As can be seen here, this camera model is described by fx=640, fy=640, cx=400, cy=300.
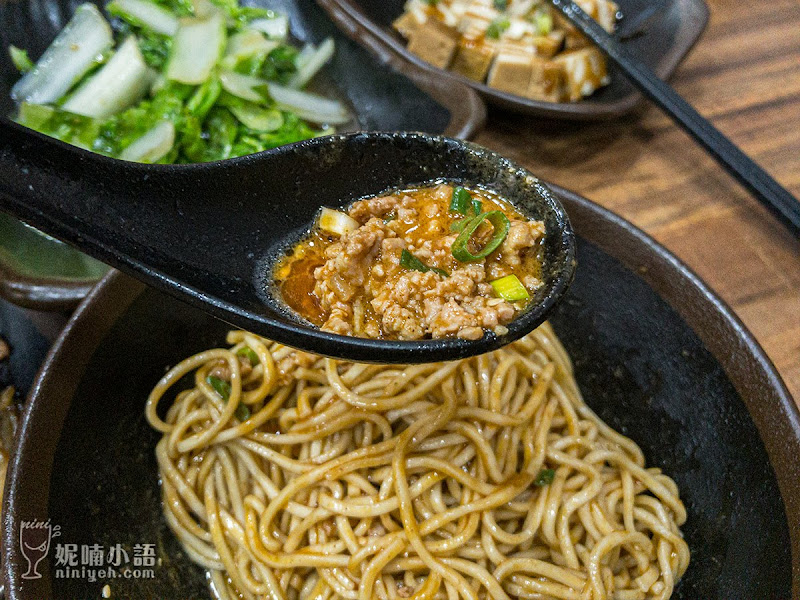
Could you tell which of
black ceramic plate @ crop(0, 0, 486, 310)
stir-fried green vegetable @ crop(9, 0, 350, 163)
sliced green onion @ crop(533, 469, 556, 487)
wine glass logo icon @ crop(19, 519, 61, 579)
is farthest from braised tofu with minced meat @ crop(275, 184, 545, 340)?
stir-fried green vegetable @ crop(9, 0, 350, 163)

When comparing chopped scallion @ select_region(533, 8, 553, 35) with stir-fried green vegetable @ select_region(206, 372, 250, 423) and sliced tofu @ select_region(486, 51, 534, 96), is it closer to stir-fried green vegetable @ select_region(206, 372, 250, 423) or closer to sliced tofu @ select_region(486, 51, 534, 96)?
sliced tofu @ select_region(486, 51, 534, 96)

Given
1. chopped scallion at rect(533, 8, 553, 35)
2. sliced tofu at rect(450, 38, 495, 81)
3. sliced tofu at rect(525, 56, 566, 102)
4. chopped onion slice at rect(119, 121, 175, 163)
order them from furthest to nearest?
chopped scallion at rect(533, 8, 553, 35) → sliced tofu at rect(450, 38, 495, 81) → sliced tofu at rect(525, 56, 566, 102) → chopped onion slice at rect(119, 121, 175, 163)

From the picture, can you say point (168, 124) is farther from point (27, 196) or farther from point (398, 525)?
point (398, 525)

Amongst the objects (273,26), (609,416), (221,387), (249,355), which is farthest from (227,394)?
(273,26)

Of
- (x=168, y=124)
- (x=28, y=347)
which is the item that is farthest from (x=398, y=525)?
(x=168, y=124)

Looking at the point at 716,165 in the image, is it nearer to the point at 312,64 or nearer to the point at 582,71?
the point at 582,71

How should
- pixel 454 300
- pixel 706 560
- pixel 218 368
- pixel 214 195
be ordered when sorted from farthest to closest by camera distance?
pixel 218 368
pixel 706 560
pixel 214 195
pixel 454 300
